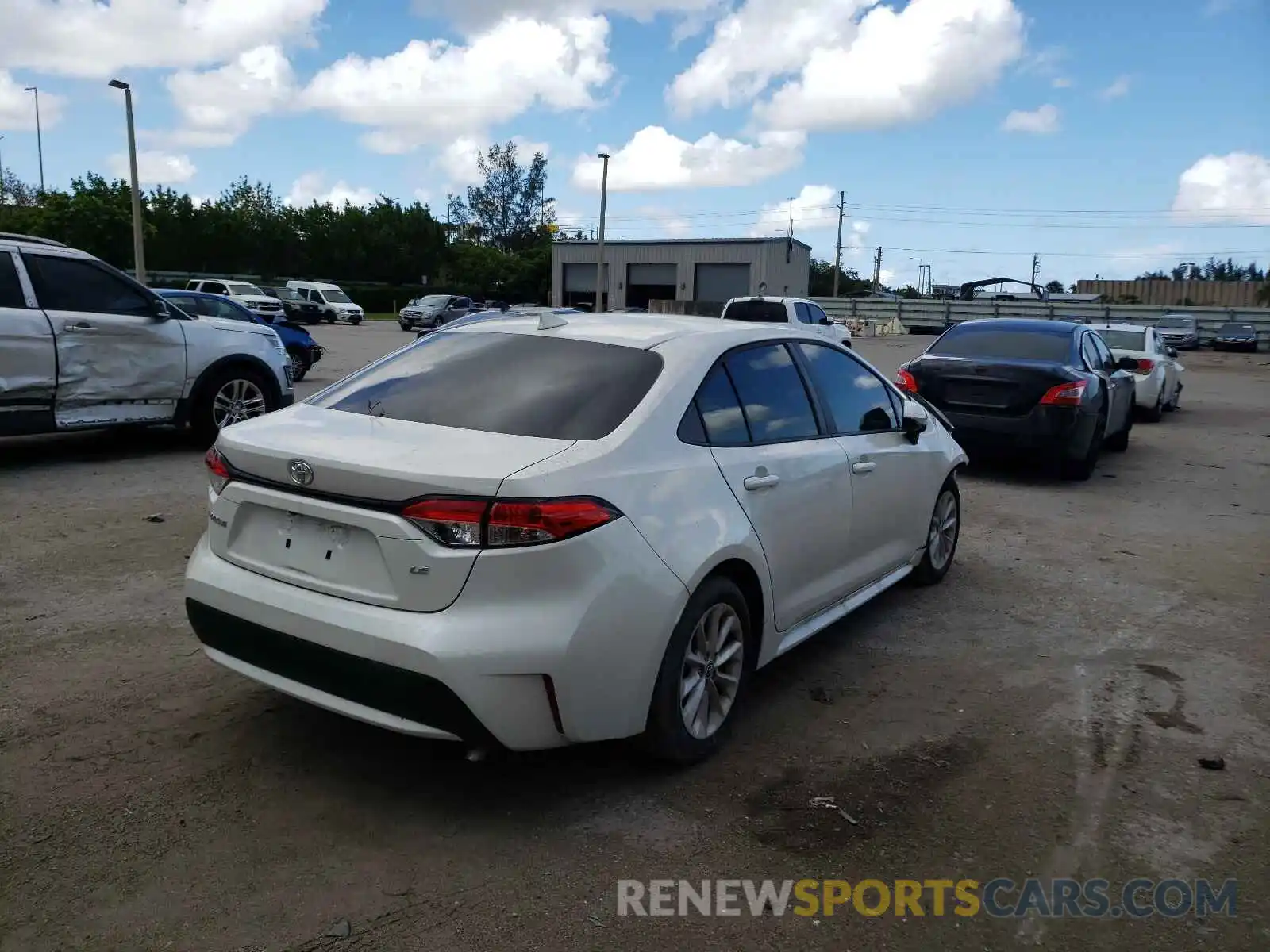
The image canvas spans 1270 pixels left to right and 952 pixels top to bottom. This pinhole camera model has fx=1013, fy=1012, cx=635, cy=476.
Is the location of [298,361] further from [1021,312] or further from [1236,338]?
[1021,312]

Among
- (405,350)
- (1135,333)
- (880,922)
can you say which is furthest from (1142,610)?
(1135,333)

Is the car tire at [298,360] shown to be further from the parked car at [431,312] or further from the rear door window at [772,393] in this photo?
the parked car at [431,312]

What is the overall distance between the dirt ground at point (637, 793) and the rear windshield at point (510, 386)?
1.23 meters

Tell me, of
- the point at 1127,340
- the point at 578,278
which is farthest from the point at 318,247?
the point at 1127,340

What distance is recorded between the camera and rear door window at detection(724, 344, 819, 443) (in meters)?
4.08

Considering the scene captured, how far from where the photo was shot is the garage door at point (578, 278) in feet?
206

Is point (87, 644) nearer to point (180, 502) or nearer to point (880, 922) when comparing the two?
point (180, 502)

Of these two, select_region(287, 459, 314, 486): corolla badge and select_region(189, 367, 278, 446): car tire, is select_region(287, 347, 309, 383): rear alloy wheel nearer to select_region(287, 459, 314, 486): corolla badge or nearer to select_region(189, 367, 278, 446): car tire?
select_region(189, 367, 278, 446): car tire

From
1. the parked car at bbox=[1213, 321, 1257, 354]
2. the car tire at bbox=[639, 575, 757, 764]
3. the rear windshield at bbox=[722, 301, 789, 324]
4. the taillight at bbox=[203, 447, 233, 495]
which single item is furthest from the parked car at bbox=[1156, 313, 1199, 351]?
the taillight at bbox=[203, 447, 233, 495]

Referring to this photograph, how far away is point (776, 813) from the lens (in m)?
3.35

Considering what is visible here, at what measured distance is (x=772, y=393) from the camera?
14.0 feet

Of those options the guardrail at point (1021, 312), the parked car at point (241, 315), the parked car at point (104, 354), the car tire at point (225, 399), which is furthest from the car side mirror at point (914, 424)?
the guardrail at point (1021, 312)

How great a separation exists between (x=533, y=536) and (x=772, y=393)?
5.43ft

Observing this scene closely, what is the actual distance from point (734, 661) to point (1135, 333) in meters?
14.5
